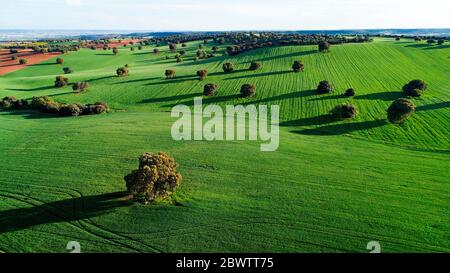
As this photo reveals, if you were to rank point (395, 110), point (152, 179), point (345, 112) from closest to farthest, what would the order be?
point (152, 179) → point (395, 110) → point (345, 112)

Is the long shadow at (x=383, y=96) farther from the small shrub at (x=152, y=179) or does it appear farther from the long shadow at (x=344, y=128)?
the small shrub at (x=152, y=179)

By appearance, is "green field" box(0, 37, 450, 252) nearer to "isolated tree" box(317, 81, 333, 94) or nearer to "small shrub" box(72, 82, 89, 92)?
"isolated tree" box(317, 81, 333, 94)

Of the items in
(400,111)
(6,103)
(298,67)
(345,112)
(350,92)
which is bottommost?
(6,103)

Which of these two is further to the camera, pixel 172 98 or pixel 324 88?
pixel 172 98

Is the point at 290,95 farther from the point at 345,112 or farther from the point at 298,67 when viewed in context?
the point at 298,67

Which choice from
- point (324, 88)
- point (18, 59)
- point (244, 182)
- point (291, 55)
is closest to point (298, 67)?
point (324, 88)

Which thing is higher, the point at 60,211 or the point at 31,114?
the point at 31,114

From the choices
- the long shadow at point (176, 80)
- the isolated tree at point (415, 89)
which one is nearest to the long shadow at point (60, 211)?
the long shadow at point (176, 80)
